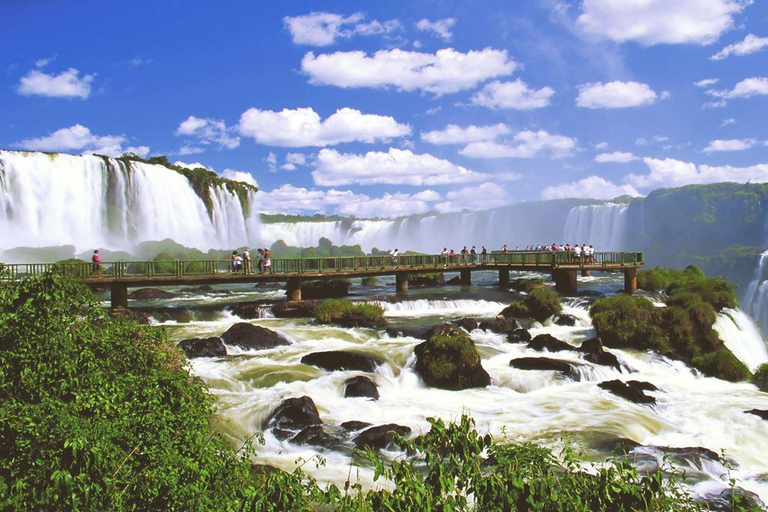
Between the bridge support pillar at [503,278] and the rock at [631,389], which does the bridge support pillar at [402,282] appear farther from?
the rock at [631,389]

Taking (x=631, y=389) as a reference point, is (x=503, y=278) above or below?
above

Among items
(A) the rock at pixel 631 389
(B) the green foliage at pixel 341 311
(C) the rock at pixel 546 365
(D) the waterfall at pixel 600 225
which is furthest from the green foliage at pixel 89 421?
(D) the waterfall at pixel 600 225

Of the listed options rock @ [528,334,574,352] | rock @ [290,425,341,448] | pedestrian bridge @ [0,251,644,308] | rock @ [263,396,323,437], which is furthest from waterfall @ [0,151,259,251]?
rock @ [290,425,341,448]

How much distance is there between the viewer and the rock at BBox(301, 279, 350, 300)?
36281mm

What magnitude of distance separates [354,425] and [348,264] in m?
23.3

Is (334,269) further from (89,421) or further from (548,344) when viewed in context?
(89,421)

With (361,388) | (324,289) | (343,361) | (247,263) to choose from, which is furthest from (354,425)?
(324,289)

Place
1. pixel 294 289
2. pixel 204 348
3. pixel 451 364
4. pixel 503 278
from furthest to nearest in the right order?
1. pixel 503 278
2. pixel 294 289
3. pixel 204 348
4. pixel 451 364

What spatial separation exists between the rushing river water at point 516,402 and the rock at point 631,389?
0.91 ft

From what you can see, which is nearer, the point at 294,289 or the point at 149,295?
the point at 294,289

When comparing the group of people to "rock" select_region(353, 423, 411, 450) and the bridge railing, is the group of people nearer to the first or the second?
the bridge railing

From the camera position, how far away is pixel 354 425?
544 inches

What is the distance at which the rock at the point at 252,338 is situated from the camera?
2134 cm

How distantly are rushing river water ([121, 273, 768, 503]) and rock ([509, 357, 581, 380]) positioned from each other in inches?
14.2
